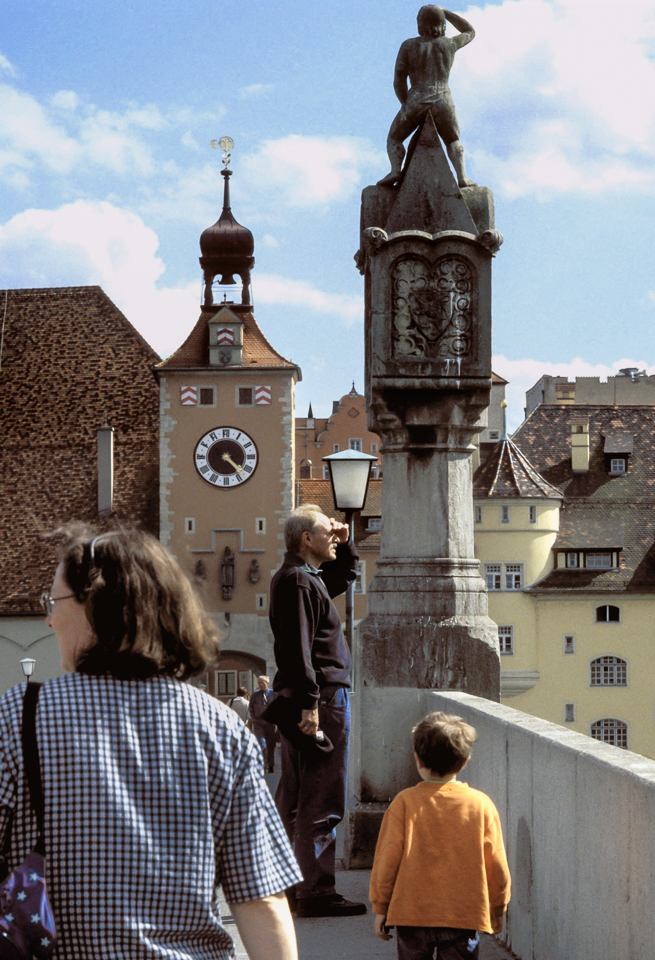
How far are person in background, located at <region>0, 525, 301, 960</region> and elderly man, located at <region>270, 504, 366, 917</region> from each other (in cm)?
308

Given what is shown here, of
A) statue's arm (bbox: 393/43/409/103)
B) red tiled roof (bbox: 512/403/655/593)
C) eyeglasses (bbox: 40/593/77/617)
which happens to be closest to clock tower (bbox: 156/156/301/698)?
red tiled roof (bbox: 512/403/655/593)

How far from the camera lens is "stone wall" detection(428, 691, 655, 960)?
10.4 ft

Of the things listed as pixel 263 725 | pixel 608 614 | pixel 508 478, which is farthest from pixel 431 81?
pixel 608 614

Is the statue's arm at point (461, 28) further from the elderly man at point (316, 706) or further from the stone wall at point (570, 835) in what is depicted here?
the stone wall at point (570, 835)

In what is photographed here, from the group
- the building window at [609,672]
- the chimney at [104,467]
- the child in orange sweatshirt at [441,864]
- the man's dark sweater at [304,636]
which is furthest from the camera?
the building window at [609,672]

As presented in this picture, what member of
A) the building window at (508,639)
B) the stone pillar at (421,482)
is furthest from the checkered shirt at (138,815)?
the building window at (508,639)

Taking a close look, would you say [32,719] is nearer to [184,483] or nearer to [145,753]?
[145,753]

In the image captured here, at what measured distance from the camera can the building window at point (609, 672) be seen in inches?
2018

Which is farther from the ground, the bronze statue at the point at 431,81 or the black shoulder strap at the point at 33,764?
the bronze statue at the point at 431,81

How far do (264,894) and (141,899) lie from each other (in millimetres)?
204

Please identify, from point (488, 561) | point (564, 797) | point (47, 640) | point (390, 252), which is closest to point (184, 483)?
point (47, 640)

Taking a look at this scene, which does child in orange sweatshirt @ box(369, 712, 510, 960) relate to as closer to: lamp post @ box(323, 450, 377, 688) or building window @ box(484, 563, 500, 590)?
lamp post @ box(323, 450, 377, 688)

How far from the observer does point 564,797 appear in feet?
12.8

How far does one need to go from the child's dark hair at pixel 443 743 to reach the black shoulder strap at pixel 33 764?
75.1 inches
